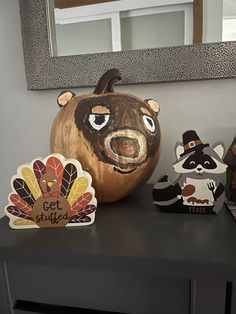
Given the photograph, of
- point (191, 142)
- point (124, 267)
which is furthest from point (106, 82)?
point (124, 267)

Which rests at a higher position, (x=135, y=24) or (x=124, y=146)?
(x=135, y=24)

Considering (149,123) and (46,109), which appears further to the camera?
(46,109)

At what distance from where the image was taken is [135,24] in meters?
0.67

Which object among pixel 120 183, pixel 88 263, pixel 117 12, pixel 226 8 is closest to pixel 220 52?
pixel 226 8

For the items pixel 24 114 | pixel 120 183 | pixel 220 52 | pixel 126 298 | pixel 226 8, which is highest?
pixel 226 8

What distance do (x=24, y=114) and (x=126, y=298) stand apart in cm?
60

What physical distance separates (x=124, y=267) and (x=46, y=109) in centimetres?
54

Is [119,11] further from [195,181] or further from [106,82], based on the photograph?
[195,181]

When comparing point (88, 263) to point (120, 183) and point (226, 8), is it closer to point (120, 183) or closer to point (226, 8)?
point (120, 183)

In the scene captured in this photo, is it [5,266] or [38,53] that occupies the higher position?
[38,53]

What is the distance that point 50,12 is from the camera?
0.69m

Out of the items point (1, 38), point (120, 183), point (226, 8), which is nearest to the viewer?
point (120, 183)

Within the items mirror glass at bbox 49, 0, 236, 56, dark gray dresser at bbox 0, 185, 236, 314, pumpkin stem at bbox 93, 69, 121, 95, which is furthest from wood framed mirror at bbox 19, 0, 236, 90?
dark gray dresser at bbox 0, 185, 236, 314

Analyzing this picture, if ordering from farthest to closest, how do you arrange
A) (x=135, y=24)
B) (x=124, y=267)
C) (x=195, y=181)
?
(x=135, y=24)
(x=195, y=181)
(x=124, y=267)
